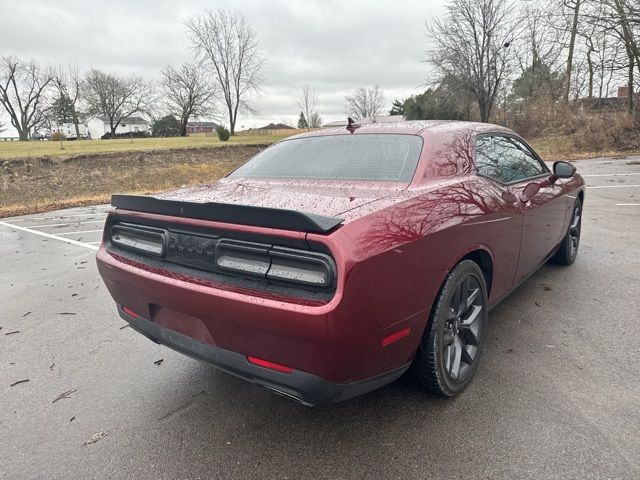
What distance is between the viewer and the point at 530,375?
2.52 metres

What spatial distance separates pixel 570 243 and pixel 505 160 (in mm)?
1847

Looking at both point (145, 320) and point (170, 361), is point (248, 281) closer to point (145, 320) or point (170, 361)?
point (145, 320)

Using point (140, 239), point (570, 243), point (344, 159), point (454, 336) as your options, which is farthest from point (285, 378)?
point (570, 243)

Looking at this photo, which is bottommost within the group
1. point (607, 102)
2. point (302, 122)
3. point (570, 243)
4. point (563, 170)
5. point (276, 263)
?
point (570, 243)

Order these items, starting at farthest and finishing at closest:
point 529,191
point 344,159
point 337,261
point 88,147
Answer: point 88,147
point 529,191
point 344,159
point 337,261

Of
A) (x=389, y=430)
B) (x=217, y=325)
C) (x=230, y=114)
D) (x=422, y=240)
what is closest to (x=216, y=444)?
(x=217, y=325)

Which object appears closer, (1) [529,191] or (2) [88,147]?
(1) [529,191]

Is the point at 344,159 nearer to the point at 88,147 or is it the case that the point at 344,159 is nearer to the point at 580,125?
the point at 580,125

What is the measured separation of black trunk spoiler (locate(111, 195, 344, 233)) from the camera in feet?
5.48

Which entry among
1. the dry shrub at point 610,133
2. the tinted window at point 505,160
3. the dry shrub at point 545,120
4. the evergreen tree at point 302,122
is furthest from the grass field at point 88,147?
the evergreen tree at point 302,122

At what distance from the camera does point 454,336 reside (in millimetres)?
2344

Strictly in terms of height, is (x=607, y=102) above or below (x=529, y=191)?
above

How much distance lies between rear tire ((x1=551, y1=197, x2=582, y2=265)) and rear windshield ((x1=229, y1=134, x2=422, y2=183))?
8.18ft

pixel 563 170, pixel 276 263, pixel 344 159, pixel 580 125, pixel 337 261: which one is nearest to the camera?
pixel 337 261
